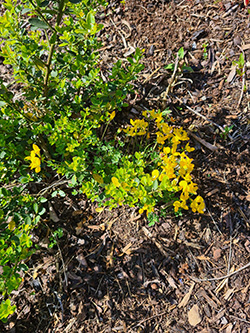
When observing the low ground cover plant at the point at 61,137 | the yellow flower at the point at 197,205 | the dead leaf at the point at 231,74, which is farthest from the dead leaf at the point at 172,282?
the dead leaf at the point at 231,74

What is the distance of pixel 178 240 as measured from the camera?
2.17m

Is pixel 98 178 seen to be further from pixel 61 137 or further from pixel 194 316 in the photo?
pixel 194 316

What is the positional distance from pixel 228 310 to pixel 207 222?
62 centimetres

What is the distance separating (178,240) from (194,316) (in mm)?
530

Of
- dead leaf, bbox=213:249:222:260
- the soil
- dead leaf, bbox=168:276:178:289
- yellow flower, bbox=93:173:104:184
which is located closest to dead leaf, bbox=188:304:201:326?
the soil

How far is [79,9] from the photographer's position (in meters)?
1.69

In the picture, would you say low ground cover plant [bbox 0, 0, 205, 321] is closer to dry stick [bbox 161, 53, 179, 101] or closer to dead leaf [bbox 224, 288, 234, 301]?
dry stick [bbox 161, 53, 179, 101]

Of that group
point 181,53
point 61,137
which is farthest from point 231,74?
point 61,137

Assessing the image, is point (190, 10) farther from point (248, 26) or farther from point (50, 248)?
point (50, 248)

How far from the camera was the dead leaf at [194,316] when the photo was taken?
199cm

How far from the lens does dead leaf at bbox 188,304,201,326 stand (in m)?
1.99

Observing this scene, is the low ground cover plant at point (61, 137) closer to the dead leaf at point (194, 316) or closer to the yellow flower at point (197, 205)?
the yellow flower at point (197, 205)

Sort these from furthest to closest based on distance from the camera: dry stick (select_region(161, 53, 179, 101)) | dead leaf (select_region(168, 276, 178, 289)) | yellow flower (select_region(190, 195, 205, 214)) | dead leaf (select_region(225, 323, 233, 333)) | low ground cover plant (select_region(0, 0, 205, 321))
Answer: dry stick (select_region(161, 53, 179, 101)), dead leaf (select_region(168, 276, 178, 289)), dead leaf (select_region(225, 323, 233, 333)), yellow flower (select_region(190, 195, 205, 214)), low ground cover plant (select_region(0, 0, 205, 321))

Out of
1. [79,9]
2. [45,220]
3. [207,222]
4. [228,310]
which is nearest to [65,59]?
[79,9]
